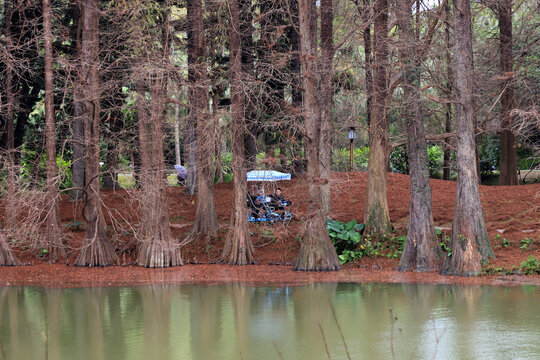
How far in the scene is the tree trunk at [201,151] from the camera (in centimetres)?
1978

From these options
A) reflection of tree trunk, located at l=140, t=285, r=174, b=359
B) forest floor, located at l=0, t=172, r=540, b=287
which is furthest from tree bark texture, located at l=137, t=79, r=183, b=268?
reflection of tree trunk, located at l=140, t=285, r=174, b=359

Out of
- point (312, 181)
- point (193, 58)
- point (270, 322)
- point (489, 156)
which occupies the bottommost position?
point (270, 322)

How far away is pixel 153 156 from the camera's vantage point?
19750mm

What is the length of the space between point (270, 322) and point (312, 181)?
587 centimetres

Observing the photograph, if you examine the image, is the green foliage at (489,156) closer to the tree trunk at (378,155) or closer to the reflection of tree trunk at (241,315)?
the tree trunk at (378,155)

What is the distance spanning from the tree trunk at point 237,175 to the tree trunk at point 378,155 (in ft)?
11.7

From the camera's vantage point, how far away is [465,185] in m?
17.2

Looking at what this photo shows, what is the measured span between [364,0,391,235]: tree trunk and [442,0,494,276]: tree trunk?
2.47 metres

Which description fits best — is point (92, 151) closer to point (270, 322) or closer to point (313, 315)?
point (270, 322)

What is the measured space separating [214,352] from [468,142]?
31.2 feet

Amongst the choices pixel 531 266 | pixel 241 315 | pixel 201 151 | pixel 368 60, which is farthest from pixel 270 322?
pixel 368 60

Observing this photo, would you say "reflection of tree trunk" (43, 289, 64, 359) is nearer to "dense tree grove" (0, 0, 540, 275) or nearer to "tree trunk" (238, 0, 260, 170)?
"dense tree grove" (0, 0, 540, 275)

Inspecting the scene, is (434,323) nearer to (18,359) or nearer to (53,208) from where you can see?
(18,359)

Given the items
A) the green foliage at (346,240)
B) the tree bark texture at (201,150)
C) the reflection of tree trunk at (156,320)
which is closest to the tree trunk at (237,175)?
the tree bark texture at (201,150)
